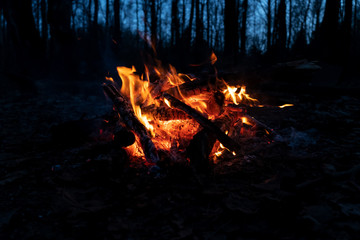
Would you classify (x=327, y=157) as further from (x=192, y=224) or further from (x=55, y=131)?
(x=55, y=131)

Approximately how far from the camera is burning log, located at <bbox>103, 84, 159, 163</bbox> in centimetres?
270

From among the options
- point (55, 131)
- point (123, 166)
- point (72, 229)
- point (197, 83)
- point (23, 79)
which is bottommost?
point (72, 229)

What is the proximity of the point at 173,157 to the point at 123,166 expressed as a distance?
2.04 ft

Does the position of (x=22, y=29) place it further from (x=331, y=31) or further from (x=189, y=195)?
(x=331, y=31)

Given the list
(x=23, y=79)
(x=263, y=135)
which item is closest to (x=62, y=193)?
(x=263, y=135)

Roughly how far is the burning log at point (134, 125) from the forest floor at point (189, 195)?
232mm

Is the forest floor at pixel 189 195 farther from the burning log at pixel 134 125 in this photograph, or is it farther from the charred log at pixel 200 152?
the burning log at pixel 134 125

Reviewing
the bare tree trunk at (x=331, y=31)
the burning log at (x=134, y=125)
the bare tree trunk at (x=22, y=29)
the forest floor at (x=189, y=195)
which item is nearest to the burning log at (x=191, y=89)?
the burning log at (x=134, y=125)

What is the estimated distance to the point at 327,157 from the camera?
9.53 ft

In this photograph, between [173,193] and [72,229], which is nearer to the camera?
[72,229]

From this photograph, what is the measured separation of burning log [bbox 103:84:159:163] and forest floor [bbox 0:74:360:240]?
0.76 feet

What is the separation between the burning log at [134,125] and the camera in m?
2.70

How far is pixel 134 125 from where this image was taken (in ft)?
9.66

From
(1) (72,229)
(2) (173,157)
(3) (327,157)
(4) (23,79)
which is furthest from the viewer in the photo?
(4) (23,79)
